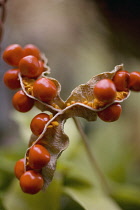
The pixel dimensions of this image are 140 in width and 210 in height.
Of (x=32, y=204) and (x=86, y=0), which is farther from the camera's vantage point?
(x=86, y=0)

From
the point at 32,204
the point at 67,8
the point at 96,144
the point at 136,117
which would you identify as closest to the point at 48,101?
the point at 32,204

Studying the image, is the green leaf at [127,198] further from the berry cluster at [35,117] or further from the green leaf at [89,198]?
the berry cluster at [35,117]

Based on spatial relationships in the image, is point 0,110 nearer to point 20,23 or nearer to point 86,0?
point 20,23

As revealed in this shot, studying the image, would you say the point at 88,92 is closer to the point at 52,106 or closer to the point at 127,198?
the point at 52,106

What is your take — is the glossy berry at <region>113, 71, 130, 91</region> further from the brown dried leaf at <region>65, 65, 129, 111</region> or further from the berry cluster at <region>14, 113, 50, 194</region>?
the berry cluster at <region>14, 113, 50, 194</region>

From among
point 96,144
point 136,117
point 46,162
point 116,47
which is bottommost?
point 136,117

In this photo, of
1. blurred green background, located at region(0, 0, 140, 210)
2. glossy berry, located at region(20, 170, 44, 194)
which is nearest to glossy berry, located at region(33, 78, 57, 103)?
A: glossy berry, located at region(20, 170, 44, 194)

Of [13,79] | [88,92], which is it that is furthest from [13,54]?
[88,92]
